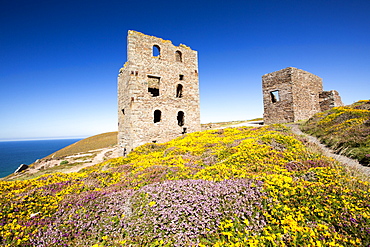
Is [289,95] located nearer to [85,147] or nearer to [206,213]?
[206,213]

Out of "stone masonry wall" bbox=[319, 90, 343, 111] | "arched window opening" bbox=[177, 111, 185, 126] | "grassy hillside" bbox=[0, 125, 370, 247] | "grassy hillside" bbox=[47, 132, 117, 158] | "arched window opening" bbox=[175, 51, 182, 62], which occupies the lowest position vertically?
"grassy hillside" bbox=[47, 132, 117, 158]

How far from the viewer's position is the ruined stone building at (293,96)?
24484 mm

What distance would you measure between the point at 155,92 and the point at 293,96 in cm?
1946

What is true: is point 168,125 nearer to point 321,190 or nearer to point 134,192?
point 134,192

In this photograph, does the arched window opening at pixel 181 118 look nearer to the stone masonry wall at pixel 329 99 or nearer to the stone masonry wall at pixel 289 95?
the stone masonry wall at pixel 289 95

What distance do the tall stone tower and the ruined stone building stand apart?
11.4 m

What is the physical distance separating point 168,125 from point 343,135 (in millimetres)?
16681

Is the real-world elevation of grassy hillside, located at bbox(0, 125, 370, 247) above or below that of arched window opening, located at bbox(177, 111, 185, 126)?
below

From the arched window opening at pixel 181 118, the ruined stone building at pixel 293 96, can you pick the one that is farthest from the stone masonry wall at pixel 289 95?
the arched window opening at pixel 181 118

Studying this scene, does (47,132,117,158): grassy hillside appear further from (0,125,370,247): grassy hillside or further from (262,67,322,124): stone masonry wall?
(0,125,370,247): grassy hillside

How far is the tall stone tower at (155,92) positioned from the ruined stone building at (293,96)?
1135 centimetres

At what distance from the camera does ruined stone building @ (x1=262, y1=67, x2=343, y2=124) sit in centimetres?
2448

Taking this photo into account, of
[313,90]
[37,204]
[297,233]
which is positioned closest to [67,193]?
[37,204]

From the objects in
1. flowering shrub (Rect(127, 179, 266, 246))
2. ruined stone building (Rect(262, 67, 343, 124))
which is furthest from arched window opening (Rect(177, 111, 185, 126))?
flowering shrub (Rect(127, 179, 266, 246))
